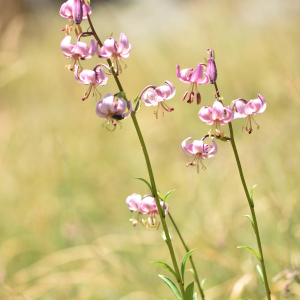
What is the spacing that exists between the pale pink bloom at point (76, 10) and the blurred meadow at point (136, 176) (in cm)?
69

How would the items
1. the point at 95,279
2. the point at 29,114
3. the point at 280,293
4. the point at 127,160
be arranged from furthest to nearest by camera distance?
the point at 29,114, the point at 127,160, the point at 95,279, the point at 280,293

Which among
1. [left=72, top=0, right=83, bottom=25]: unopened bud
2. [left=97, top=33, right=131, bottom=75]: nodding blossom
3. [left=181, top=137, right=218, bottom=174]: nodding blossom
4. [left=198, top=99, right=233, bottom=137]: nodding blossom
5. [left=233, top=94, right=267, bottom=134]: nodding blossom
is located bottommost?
[left=181, top=137, right=218, bottom=174]: nodding blossom

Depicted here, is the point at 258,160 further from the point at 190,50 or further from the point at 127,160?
the point at 190,50

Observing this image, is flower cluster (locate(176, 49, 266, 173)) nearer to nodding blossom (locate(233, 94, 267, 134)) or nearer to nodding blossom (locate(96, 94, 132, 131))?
nodding blossom (locate(233, 94, 267, 134))

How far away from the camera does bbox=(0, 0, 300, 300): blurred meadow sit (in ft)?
5.52

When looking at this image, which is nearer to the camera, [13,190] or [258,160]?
[258,160]

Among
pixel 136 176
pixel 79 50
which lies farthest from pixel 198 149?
pixel 136 176

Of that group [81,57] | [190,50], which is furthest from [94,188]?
[190,50]

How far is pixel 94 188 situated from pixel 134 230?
2.62ft

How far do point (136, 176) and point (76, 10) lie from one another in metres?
2.36

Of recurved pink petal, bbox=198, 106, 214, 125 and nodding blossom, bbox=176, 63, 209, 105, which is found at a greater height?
nodding blossom, bbox=176, 63, 209, 105

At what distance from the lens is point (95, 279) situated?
1751mm

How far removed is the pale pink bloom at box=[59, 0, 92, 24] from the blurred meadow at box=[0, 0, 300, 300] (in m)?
0.69

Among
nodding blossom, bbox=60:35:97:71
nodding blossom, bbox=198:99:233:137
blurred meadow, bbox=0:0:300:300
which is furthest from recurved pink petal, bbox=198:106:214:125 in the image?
blurred meadow, bbox=0:0:300:300
